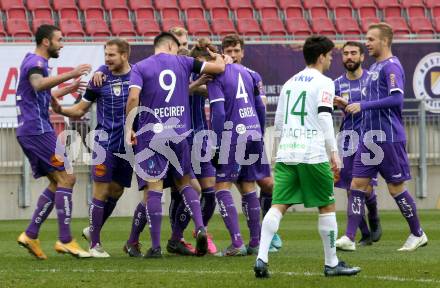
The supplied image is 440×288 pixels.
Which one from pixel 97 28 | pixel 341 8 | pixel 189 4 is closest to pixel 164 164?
pixel 97 28

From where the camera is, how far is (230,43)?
37.4 feet

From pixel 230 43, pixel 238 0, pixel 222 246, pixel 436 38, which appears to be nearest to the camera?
pixel 230 43

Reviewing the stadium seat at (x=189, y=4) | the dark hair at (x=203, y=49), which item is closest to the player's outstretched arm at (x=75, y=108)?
the dark hair at (x=203, y=49)

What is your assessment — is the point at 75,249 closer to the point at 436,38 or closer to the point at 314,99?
the point at 314,99

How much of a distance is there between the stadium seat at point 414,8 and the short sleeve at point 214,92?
15.3 meters

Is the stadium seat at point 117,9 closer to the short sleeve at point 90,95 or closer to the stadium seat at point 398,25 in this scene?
the stadium seat at point 398,25

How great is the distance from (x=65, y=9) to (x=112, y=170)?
13.1m

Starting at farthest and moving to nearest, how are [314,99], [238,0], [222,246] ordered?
[238,0] < [222,246] < [314,99]

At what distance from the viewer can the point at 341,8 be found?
1000 inches

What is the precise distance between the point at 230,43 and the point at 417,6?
14956 millimetres

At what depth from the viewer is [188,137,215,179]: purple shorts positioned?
11188mm

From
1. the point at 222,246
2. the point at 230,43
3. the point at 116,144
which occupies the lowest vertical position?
the point at 222,246

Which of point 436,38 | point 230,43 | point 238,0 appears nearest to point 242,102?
point 230,43

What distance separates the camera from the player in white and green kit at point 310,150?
869 cm
